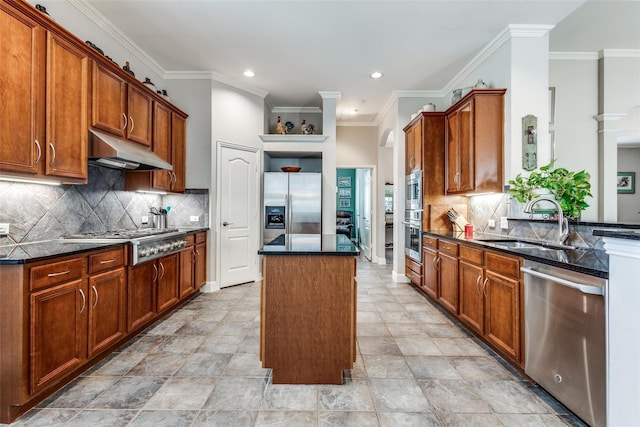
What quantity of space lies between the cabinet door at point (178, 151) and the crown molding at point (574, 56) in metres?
4.94

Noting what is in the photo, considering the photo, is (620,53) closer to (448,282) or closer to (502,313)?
(448,282)

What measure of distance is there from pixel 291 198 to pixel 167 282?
87.2 inches

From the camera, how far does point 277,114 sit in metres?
5.64

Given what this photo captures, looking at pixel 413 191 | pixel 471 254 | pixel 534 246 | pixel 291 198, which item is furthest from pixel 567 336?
pixel 291 198

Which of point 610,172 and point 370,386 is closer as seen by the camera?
point 370,386

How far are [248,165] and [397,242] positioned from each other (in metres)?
2.74

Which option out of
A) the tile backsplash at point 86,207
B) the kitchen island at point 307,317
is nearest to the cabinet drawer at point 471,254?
the kitchen island at point 307,317

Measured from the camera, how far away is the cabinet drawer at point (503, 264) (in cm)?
208

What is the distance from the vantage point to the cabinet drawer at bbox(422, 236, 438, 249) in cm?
356

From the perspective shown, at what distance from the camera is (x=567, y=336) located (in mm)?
1624

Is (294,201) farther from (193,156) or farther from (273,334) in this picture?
(273,334)

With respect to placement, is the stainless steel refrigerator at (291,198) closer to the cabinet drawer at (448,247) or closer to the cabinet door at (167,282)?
the cabinet door at (167,282)

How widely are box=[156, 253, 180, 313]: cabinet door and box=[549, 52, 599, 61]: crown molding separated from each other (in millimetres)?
5256

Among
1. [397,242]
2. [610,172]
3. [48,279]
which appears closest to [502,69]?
[610,172]
